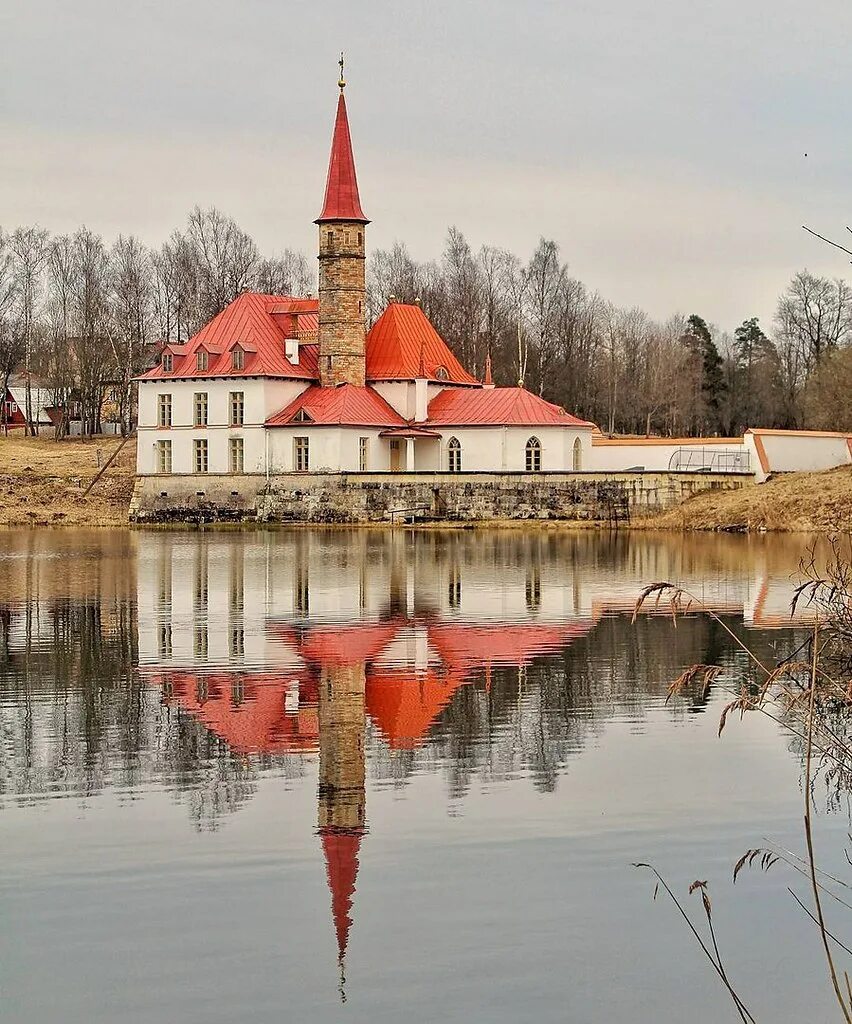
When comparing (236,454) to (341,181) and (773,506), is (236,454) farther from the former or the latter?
(773,506)

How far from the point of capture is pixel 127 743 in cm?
1427

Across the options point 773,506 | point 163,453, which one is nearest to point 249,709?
point 773,506

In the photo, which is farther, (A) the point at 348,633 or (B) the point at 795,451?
(B) the point at 795,451

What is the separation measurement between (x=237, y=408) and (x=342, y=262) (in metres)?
6.55

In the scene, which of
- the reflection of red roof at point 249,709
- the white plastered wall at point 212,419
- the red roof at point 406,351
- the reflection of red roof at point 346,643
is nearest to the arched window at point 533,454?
the red roof at point 406,351

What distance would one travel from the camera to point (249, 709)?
16.0m

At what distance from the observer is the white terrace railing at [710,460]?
59062mm

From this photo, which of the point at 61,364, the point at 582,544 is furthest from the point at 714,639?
the point at 61,364

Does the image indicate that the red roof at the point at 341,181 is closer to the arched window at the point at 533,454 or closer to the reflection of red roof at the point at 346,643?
the arched window at the point at 533,454

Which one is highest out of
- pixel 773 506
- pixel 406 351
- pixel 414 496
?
pixel 406 351

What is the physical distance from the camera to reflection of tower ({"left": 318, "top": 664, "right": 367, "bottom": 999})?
9.83m

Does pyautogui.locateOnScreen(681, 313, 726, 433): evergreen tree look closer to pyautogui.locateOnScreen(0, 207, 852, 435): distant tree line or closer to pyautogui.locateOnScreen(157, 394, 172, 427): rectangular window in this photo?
pyautogui.locateOnScreen(0, 207, 852, 435): distant tree line

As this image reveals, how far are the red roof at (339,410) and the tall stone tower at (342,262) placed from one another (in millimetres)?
993

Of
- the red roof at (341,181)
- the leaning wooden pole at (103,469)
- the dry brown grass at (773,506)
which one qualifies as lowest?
the dry brown grass at (773,506)
